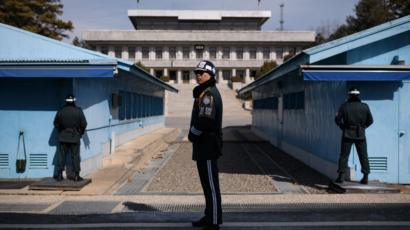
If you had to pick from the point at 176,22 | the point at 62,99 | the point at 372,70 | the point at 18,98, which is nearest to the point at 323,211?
the point at 372,70

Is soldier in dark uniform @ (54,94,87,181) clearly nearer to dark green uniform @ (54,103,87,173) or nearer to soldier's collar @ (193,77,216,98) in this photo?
dark green uniform @ (54,103,87,173)

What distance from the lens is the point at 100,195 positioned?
8.63 meters

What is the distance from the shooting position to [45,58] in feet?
36.7

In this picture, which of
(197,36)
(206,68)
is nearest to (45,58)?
(206,68)

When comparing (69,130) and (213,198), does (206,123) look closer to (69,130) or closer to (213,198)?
(213,198)

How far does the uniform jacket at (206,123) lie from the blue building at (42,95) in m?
4.10

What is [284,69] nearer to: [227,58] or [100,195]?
[100,195]

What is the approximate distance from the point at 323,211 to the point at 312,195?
5.16 feet

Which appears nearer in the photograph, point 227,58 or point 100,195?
point 100,195

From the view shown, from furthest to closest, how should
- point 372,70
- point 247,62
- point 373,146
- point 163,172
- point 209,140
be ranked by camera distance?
→ 1. point 247,62
2. point 163,172
3. point 373,146
4. point 372,70
5. point 209,140

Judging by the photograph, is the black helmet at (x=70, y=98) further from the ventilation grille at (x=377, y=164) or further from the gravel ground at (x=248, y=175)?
the ventilation grille at (x=377, y=164)

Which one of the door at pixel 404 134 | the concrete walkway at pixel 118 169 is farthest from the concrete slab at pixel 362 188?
the concrete walkway at pixel 118 169

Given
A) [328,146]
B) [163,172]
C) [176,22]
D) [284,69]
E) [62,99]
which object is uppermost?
[176,22]

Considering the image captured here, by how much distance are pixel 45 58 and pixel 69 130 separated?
9.22 ft
